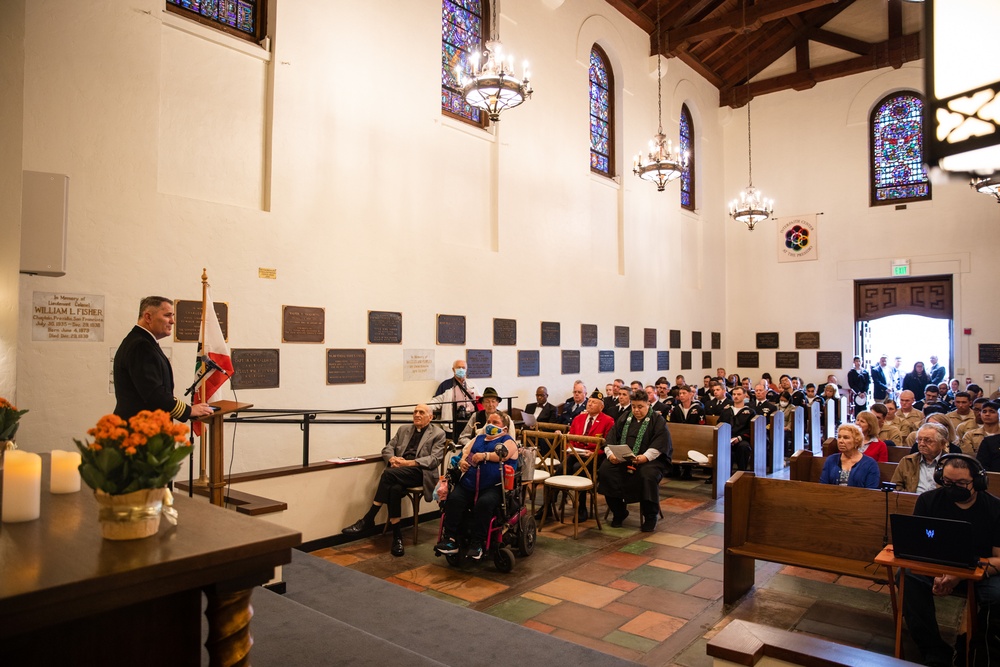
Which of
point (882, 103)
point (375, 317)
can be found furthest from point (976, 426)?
point (882, 103)

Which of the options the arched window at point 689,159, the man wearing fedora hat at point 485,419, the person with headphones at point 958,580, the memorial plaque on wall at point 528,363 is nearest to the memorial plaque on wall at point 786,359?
the arched window at point 689,159

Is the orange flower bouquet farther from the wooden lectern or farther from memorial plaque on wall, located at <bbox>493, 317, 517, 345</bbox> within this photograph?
memorial plaque on wall, located at <bbox>493, 317, 517, 345</bbox>

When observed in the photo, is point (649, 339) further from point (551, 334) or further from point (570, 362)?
point (551, 334)

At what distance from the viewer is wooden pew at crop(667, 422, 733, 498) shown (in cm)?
→ 810

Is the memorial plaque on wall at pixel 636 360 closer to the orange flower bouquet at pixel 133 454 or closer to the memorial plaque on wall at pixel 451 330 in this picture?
the memorial plaque on wall at pixel 451 330

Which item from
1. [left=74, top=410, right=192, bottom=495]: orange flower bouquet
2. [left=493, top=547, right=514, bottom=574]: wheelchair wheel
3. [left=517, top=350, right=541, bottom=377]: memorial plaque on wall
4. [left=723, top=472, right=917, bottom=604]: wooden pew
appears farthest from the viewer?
[left=517, top=350, right=541, bottom=377]: memorial plaque on wall

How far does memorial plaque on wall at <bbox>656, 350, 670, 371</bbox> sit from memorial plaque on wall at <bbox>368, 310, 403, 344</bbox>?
7.32 m

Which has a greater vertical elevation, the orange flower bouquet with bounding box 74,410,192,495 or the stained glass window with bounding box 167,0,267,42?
the stained glass window with bounding box 167,0,267,42

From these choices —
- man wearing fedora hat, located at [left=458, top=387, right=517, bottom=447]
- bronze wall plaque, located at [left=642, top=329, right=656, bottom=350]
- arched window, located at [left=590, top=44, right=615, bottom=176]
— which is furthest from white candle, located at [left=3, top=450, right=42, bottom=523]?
bronze wall plaque, located at [left=642, top=329, right=656, bottom=350]

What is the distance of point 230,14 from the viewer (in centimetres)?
707

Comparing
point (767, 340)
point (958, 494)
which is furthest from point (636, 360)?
point (958, 494)

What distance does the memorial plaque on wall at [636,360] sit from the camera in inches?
519

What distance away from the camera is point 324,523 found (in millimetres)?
6055

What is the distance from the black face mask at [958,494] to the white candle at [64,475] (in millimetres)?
4192
